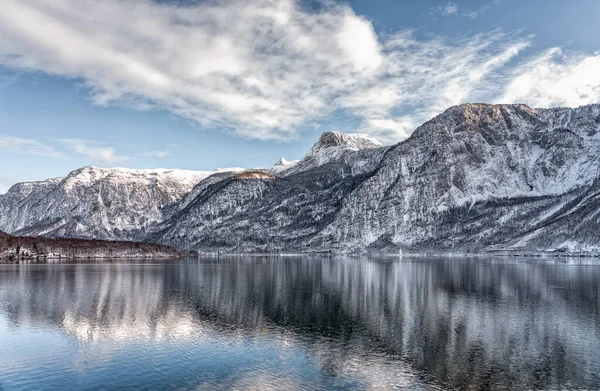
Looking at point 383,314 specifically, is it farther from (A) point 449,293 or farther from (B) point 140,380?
(B) point 140,380

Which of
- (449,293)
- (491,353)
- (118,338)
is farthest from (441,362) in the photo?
(449,293)

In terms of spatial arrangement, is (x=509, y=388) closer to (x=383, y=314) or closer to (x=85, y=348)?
(x=383, y=314)

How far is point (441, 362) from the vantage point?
54781 millimetres

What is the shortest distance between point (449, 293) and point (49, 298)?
92.2 metres

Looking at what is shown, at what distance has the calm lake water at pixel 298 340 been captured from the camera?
4875 cm

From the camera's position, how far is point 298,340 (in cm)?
6562

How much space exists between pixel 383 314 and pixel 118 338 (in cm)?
4502

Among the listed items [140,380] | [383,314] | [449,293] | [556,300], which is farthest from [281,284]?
[140,380]

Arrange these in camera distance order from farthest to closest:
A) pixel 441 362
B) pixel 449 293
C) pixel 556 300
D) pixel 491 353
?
pixel 449 293 < pixel 556 300 < pixel 491 353 < pixel 441 362

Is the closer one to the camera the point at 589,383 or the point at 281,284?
the point at 589,383

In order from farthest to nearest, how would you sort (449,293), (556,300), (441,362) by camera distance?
(449,293), (556,300), (441,362)

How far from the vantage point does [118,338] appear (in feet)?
220

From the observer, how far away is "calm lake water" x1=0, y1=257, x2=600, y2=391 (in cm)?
4875

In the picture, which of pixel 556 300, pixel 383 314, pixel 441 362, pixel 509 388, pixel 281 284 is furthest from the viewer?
pixel 281 284
